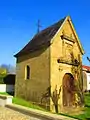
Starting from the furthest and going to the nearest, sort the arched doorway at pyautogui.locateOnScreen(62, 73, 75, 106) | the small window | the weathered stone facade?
the small window < the arched doorway at pyautogui.locateOnScreen(62, 73, 75, 106) < the weathered stone facade

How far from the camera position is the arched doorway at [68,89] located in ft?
70.4

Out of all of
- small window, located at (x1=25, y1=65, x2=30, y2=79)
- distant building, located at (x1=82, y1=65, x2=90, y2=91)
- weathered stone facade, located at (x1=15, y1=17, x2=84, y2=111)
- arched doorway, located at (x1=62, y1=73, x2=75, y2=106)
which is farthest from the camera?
distant building, located at (x1=82, y1=65, x2=90, y2=91)

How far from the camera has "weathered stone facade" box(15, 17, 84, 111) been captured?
66.2ft

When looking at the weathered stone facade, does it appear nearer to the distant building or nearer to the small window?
the small window

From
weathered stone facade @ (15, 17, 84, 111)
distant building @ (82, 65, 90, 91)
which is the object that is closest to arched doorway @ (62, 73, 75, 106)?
weathered stone facade @ (15, 17, 84, 111)

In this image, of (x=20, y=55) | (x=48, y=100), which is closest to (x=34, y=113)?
(x=48, y=100)

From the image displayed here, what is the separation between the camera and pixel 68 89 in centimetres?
2212

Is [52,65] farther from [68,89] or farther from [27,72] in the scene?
[27,72]

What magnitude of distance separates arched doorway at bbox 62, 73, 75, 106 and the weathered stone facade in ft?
1.72

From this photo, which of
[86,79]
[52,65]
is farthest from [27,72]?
[86,79]

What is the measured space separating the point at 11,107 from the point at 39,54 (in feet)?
24.9

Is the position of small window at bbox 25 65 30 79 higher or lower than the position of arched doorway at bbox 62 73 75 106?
higher

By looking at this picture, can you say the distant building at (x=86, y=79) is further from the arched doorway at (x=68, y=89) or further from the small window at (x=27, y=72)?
the small window at (x=27, y=72)

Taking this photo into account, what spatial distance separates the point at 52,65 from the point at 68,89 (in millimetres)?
3768
